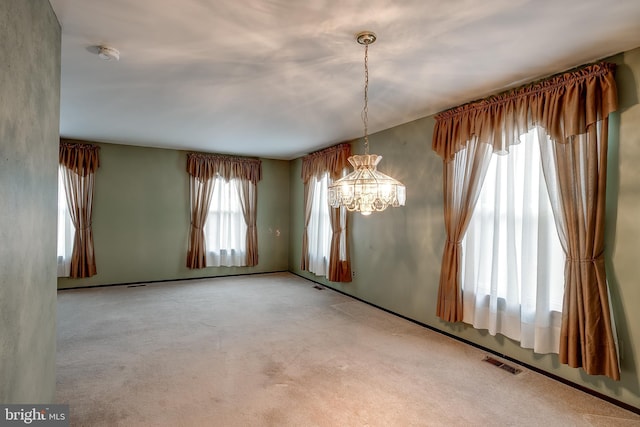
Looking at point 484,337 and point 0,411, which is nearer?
point 0,411

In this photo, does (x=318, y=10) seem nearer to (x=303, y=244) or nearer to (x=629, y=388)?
(x=629, y=388)

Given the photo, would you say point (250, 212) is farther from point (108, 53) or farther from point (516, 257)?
point (516, 257)

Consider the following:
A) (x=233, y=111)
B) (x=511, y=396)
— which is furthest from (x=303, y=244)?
(x=511, y=396)

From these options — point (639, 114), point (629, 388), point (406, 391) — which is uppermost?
point (639, 114)

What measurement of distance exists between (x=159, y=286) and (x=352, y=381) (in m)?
4.32

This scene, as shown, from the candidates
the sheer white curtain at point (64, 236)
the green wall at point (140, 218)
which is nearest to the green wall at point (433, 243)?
the green wall at point (140, 218)

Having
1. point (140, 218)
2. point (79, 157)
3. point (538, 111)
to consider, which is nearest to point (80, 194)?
point (79, 157)

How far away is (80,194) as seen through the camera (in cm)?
528

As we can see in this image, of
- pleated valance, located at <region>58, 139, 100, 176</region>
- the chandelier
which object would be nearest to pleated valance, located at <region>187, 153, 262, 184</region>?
pleated valance, located at <region>58, 139, 100, 176</region>

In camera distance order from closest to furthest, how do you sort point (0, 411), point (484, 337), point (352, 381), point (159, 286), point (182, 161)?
point (0, 411) → point (352, 381) → point (484, 337) → point (159, 286) → point (182, 161)

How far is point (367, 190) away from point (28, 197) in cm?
186

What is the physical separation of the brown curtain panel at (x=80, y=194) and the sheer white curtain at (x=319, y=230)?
367 cm

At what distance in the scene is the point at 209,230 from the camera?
627cm

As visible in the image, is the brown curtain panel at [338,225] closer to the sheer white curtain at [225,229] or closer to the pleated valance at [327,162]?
the pleated valance at [327,162]
